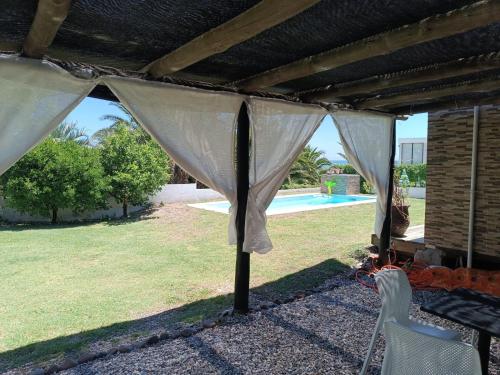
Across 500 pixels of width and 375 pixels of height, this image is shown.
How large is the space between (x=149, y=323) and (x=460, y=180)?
4543 millimetres

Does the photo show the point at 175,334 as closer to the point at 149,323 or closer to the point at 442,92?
the point at 149,323

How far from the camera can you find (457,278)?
4.45m

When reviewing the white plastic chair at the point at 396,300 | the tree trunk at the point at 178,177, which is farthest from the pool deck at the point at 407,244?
the tree trunk at the point at 178,177

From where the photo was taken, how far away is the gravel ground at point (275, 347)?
8.55 feet

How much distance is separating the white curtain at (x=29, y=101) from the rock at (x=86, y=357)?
1522 millimetres

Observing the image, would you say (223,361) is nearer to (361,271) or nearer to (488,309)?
(488,309)

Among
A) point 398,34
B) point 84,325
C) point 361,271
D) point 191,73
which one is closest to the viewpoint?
point 398,34

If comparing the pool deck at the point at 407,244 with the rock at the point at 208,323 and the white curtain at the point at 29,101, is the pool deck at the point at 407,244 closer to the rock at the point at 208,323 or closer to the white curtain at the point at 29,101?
the rock at the point at 208,323

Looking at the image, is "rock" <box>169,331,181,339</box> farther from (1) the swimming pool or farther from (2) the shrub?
(2) the shrub

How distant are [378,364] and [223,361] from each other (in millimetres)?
1172

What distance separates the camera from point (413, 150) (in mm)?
24234

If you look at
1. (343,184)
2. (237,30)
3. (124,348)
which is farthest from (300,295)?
(343,184)

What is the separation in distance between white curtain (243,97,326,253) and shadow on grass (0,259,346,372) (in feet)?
3.08

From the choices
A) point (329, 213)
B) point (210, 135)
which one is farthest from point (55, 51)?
point (329, 213)
